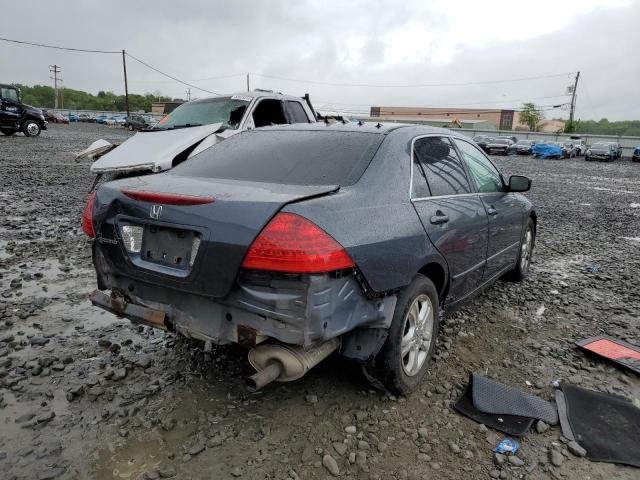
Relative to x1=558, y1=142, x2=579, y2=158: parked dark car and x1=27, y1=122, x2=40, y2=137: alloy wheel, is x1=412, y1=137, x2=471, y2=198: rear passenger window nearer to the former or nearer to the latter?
x1=27, y1=122, x2=40, y2=137: alloy wheel

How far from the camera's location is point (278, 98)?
26.0 feet

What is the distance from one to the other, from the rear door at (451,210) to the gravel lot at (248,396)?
24.9 inches

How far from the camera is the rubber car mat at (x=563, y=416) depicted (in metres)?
2.64

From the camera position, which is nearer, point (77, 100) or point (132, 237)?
point (132, 237)

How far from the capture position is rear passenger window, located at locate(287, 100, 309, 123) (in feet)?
26.6

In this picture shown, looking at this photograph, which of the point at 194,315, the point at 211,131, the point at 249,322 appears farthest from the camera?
the point at 211,131

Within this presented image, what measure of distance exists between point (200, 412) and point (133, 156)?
4.49 metres

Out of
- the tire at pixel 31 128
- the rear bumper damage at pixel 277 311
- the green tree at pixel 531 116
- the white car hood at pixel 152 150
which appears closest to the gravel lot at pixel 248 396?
the rear bumper damage at pixel 277 311

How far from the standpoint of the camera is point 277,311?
2.24m

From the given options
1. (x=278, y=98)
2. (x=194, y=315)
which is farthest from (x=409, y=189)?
(x=278, y=98)

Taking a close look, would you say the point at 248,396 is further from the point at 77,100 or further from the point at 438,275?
the point at 77,100

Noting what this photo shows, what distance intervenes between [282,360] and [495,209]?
2.48 meters

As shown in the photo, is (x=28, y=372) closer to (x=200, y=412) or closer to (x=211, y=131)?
(x=200, y=412)

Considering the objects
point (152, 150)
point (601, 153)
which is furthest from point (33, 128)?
point (601, 153)
